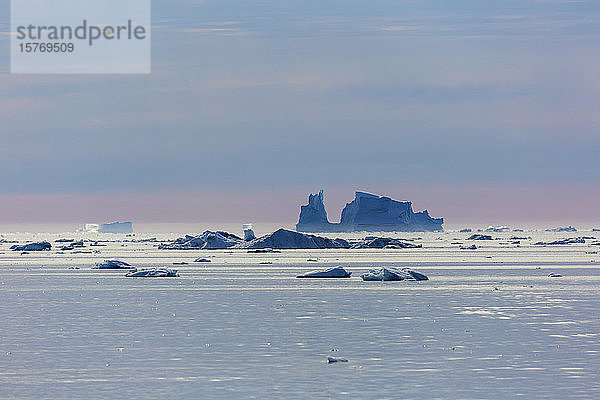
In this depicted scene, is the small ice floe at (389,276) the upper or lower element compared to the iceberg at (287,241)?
lower

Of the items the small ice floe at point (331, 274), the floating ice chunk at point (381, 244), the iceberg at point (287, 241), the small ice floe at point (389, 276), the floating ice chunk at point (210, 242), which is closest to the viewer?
the small ice floe at point (389, 276)

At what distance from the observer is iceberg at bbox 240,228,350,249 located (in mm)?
131000

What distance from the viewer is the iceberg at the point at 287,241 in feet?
430

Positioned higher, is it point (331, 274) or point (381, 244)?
point (381, 244)

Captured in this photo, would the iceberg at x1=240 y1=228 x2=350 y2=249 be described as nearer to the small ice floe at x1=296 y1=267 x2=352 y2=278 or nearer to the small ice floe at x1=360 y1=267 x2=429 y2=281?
the small ice floe at x1=296 y1=267 x2=352 y2=278

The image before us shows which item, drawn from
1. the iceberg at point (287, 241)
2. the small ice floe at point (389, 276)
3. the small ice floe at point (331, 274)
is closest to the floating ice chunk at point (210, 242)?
the iceberg at point (287, 241)

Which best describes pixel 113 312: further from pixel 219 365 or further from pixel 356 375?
pixel 356 375

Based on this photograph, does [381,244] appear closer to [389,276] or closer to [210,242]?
[210,242]

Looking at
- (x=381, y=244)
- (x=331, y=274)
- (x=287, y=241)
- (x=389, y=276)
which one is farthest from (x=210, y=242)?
(x=389, y=276)

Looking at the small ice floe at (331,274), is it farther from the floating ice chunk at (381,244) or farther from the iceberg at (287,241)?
the floating ice chunk at (381,244)

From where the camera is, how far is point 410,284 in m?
47.9

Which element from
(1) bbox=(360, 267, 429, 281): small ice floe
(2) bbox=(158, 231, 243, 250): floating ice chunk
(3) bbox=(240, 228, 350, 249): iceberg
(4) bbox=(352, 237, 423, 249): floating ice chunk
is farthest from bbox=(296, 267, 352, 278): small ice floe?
(4) bbox=(352, 237, 423, 249): floating ice chunk

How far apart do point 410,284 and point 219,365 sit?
29176 mm

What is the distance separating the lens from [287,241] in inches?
→ 5217
